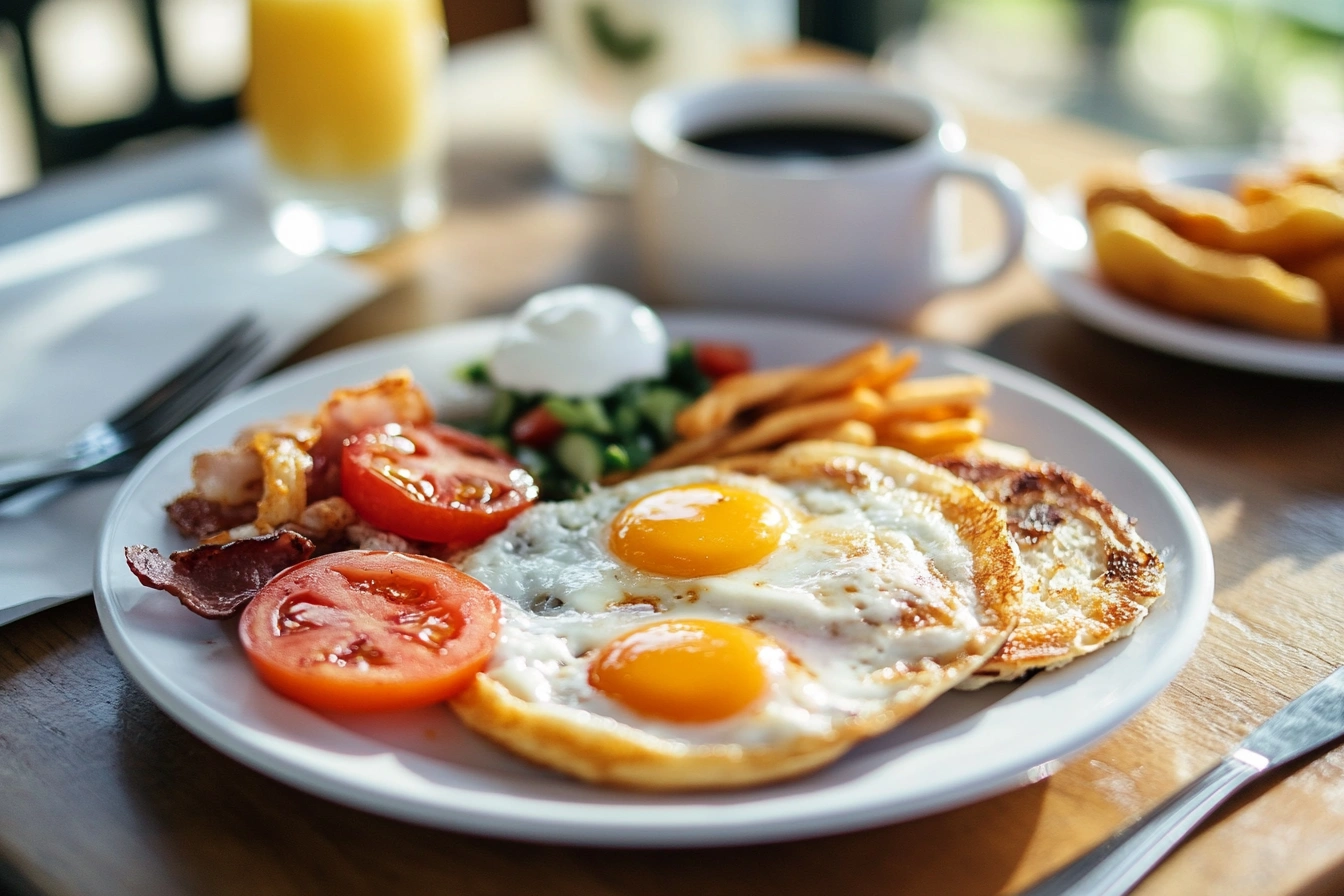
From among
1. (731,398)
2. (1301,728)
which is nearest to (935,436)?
(731,398)

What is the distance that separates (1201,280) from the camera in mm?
2527

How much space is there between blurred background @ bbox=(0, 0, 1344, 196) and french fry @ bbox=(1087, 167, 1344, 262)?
2.89m

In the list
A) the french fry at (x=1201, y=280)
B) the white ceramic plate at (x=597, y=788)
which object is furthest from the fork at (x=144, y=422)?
the french fry at (x=1201, y=280)

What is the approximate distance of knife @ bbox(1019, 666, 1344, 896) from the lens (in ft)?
4.43

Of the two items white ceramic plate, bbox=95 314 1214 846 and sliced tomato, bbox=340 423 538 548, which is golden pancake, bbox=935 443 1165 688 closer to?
white ceramic plate, bbox=95 314 1214 846

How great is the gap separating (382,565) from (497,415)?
68cm

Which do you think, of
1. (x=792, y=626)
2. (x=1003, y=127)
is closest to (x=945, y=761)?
(x=792, y=626)

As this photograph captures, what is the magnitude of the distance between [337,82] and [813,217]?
50.4 inches

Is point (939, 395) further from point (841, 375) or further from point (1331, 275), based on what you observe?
point (1331, 275)

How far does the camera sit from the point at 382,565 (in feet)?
5.56

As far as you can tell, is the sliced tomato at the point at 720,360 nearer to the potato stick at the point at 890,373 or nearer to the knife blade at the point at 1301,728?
the potato stick at the point at 890,373

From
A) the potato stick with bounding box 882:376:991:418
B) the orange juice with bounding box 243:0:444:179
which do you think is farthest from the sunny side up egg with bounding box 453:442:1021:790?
the orange juice with bounding box 243:0:444:179

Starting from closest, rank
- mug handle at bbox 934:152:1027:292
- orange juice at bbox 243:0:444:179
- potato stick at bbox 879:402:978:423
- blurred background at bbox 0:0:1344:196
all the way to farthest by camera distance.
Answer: potato stick at bbox 879:402:978:423 < mug handle at bbox 934:152:1027:292 < orange juice at bbox 243:0:444:179 < blurred background at bbox 0:0:1344:196

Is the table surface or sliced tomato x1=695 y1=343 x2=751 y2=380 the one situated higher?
sliced tomato x1=695 y1=343 x2=751 y2=380
